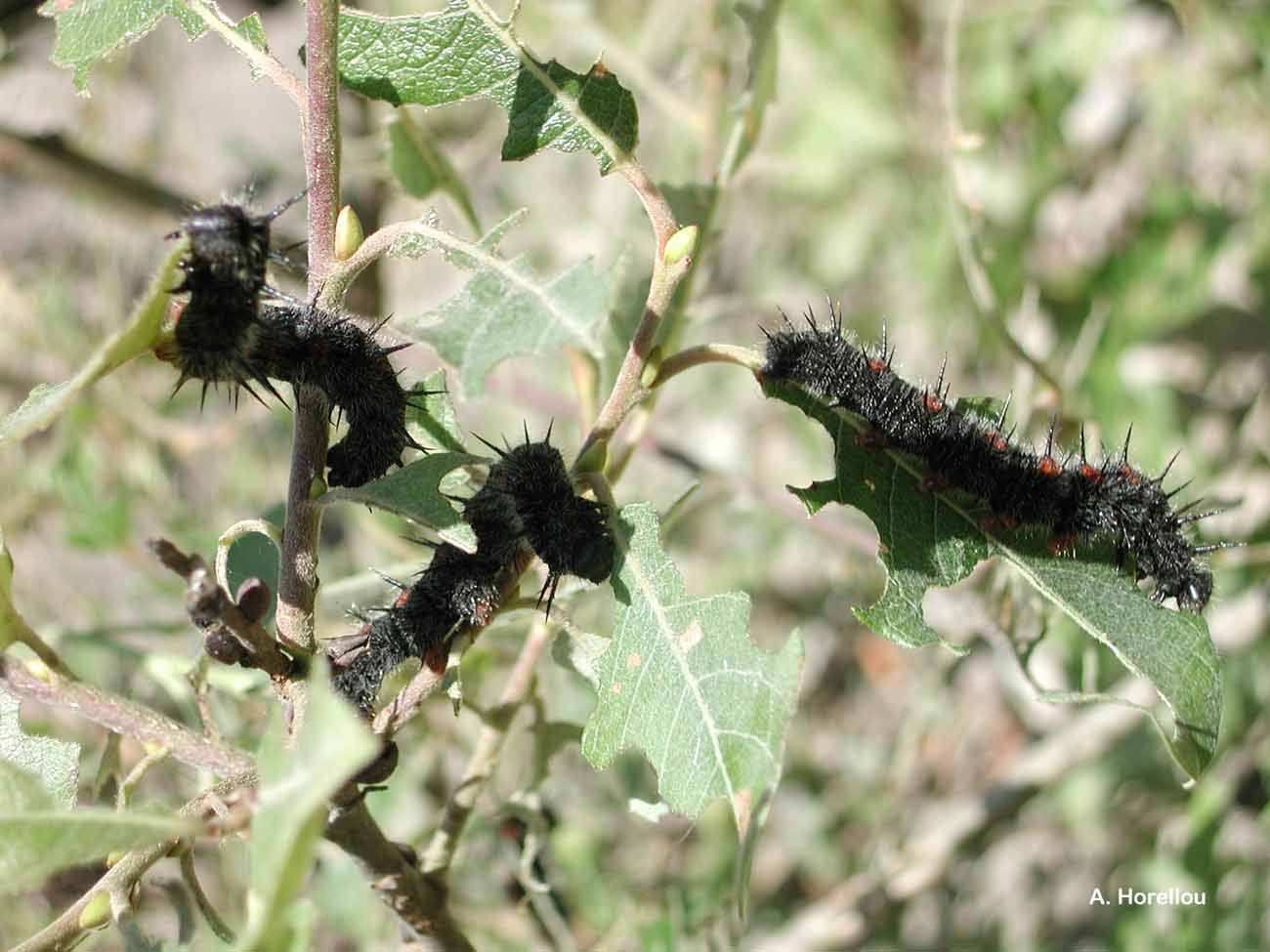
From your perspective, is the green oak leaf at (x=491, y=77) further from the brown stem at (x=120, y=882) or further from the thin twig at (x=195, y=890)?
the thin twig at (x=195, y=890)

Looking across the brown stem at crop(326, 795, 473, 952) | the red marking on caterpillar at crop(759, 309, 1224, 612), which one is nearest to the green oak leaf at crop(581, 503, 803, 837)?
the brown stem at crop(326, 795, 473, 952)

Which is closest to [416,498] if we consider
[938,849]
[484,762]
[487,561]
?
[487,561]

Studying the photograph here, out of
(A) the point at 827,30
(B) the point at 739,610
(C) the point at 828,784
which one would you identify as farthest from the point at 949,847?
(A) the point at 827,30

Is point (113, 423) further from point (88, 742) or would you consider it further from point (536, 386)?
point (536, 386)

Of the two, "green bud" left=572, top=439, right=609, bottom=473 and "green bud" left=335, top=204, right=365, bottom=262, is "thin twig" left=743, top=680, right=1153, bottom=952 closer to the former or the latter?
"green bud" left=572, top=439, right=609, bottom=473

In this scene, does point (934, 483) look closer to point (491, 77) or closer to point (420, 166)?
point (491, 77)

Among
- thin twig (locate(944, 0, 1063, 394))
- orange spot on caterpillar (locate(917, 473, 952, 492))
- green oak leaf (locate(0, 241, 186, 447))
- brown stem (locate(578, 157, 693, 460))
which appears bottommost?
green oak leaf (locate(0, 241, 186, 447))
